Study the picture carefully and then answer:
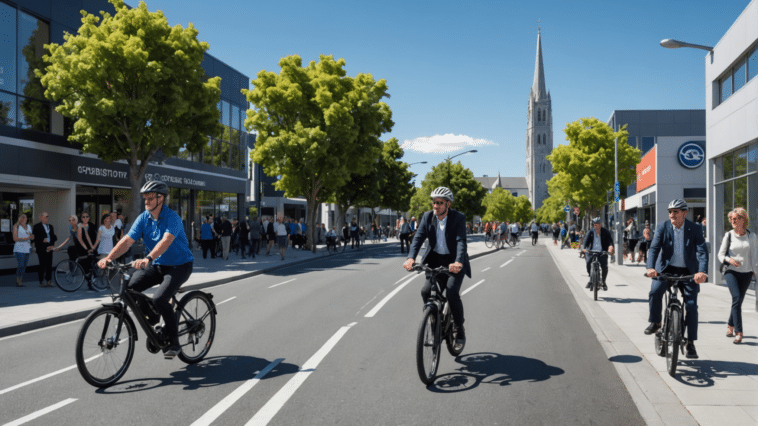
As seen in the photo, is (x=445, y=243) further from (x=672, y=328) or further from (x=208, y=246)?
(x=208, y=246)

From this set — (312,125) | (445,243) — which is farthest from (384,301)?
(312,125)

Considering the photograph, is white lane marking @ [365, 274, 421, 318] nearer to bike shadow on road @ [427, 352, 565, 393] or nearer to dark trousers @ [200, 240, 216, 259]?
bike shadow on road @ [427, 352, 565, 393]

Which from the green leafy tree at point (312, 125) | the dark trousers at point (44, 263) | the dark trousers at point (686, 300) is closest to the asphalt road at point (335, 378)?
the dark trousers at point (686, 300)

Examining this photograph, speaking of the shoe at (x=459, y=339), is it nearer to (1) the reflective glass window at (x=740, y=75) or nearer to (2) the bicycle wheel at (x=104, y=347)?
(2) the bicycle wheel at (x=104, y=347)

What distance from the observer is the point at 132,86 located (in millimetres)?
17938

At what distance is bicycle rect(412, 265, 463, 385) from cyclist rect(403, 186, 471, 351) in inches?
2.8

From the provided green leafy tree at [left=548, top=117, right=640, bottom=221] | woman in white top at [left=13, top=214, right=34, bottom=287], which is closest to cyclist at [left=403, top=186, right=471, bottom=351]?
woman in white top at [left=13, top=214, right=34, bottom=287]

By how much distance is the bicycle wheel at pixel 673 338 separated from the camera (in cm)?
527

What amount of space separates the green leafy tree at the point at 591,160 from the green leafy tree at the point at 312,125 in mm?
14123

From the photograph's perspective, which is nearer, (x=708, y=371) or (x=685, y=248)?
(x=708, y=371)

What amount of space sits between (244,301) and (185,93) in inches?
385

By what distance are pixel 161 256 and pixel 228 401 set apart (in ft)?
Result: 5.24

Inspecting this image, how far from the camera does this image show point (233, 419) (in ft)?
13.7

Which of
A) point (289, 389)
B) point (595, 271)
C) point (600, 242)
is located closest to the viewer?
point (289, 389)
